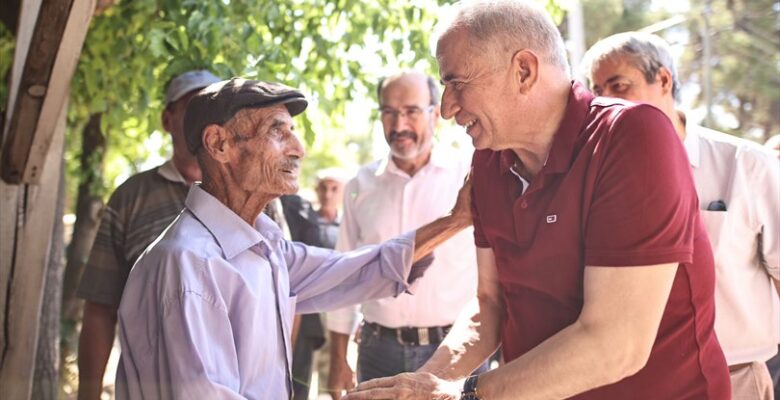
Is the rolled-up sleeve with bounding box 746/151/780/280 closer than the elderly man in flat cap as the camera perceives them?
No

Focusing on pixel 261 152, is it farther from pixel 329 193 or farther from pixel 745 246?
pixel 329 193

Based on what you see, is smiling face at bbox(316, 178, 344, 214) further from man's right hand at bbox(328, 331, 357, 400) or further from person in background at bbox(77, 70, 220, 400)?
person in background at bbox(77, 70, 220, 400)

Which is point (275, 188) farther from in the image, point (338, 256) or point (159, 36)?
point (159, 36)

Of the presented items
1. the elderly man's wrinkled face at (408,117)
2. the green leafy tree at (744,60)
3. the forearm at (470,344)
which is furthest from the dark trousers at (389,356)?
the green leafy tree at (744,60)

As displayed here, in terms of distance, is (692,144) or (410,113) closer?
(692,144)

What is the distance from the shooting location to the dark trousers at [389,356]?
164 inches

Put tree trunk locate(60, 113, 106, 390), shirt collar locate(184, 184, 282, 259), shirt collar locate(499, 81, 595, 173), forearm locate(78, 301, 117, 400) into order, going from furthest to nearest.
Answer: tree trunk locate(60, 113, 106, 390) < forearm locate(78, 301, 117, 400) < shirt collar locate(184, 184, 282, 259) < shirt collar locate(499, 81, 595, 173)

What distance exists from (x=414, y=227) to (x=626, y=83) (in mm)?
1432

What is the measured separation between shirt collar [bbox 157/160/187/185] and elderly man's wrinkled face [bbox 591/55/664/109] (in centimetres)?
180

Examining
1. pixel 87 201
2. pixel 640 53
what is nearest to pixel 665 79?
pixel 640 53

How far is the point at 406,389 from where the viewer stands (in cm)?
220

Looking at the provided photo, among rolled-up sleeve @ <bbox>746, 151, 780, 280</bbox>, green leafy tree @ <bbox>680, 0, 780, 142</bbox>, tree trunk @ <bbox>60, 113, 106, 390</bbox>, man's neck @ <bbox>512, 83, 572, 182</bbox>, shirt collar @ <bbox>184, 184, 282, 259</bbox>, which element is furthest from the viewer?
green leafy tree @ <bbox>680, 0, 780, 142</bbox>

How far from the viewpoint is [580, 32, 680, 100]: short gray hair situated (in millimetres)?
3377

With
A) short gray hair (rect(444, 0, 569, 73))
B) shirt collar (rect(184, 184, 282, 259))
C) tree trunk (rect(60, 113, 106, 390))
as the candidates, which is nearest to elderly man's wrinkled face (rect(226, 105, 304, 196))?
shirt collar (rect(184, 184, 282, 259))
